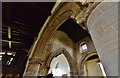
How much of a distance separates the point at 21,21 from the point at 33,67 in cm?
285

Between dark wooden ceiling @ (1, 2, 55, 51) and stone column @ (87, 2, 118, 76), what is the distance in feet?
8.19

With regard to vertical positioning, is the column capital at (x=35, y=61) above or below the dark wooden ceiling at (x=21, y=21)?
below

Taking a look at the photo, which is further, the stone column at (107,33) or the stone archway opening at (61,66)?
the stone archway opening at (61,66)

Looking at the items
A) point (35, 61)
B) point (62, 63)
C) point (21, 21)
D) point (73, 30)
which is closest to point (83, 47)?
point (73, 30)

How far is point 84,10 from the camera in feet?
6.89

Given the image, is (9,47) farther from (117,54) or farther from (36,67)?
(117,54)

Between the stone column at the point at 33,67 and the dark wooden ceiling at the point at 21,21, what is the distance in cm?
113

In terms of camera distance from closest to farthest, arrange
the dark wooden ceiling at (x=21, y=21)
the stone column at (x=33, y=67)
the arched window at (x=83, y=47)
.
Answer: the dark wooden ceiling at (x=21, y=21), the stone column at (x=33, y=67), the arched window at (x=83, y=47)

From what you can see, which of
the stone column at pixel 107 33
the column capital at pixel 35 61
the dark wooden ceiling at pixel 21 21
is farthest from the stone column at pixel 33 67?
the stone column at pixel 107 33

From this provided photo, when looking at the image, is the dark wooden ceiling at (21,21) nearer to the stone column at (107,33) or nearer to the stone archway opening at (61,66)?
the stone column at (107,33)

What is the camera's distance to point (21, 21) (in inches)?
176

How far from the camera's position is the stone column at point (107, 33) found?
1.57m

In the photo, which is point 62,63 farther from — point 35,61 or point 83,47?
point 35,61

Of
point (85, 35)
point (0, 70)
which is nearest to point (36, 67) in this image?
point (0, 70)
